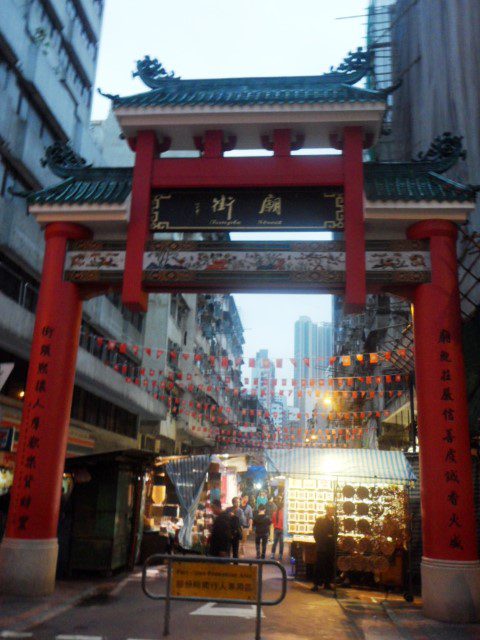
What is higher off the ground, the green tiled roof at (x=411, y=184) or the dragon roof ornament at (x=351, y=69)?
the dragon roof ornament at (x=351, y=69)

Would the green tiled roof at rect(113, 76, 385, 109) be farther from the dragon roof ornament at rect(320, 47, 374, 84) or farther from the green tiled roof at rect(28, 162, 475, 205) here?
the green tiled roof at rect(28, 162, 475, 205)

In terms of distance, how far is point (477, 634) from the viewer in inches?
369

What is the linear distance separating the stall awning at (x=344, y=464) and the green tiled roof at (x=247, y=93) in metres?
8.85

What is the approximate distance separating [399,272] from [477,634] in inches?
267

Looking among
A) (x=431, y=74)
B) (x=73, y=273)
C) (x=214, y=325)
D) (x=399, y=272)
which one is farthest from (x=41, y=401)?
(x=214, y=325)

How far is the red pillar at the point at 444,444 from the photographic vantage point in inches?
417

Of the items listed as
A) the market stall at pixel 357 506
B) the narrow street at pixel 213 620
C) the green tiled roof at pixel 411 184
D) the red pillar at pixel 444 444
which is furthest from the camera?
→ the market stall at pixel 357 506

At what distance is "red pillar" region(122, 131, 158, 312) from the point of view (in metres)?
13.0

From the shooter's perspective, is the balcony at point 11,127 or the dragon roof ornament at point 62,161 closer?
the dragon roof ornament at point 62,161

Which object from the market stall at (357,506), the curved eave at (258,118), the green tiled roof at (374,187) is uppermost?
the curved eave at (258,118)

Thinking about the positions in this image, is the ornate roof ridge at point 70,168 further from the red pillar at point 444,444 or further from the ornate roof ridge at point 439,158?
the red pillar at point 444,444

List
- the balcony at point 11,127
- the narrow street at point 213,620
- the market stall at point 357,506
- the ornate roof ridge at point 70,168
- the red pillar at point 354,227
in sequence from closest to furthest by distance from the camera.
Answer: the narrow street at point 213,620 < the red pillar at point 354,227 < the market stall at point 357,506 < the ornate roof ridge at point 70,168 < the balcony at point 11,127

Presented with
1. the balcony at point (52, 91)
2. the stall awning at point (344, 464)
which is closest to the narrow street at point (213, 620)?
the stall awning at point (344, 464)

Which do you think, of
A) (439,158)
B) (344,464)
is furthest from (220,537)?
(439,158)
